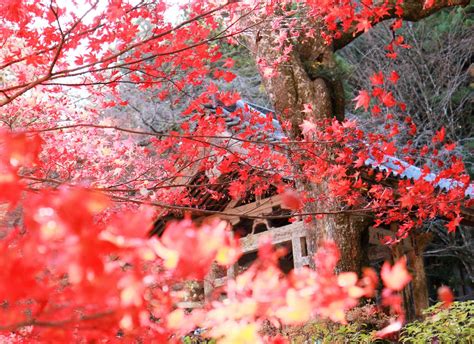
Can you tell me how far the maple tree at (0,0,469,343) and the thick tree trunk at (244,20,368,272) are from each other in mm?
20

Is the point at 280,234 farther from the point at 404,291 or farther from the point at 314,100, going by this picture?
the point at 404,291

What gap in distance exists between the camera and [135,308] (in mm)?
1771

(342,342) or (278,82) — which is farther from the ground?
(278,82)

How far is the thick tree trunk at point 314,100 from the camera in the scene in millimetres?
7969

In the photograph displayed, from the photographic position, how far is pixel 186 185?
13.2 ft

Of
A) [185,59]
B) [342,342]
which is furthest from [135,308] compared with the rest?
[342,342]

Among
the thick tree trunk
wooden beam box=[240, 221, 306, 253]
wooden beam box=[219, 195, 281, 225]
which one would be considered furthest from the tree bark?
wooden beam box=[219, 195, 281, 225]

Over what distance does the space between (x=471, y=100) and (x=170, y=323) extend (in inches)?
629

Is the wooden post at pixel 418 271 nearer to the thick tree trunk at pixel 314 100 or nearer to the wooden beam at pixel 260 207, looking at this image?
the thick tree trunk at pixel 314 100

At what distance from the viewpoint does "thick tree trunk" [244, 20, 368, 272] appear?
7.97 meters

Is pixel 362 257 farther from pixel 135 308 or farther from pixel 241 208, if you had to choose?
pixel 135 308

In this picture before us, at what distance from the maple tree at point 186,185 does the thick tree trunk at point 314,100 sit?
2cm

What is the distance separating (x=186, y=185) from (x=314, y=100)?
472 centimetres

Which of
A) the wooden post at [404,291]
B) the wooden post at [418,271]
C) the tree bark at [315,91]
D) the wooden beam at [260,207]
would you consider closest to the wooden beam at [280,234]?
the wooden beam at [260,207]
